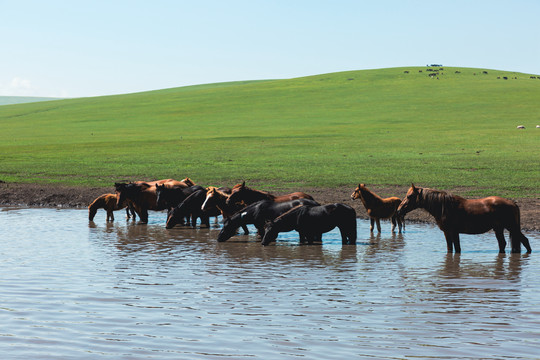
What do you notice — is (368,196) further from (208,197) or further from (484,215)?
(484,215)

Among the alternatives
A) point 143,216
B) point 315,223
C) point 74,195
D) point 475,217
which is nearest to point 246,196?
point 315,223

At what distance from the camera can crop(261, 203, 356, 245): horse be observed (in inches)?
650

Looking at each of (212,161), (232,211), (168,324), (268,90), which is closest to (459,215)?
(232,211)

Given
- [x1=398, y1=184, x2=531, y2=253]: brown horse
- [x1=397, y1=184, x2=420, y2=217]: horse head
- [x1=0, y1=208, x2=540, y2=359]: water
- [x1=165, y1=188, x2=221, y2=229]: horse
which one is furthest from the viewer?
[x1=165, y1=188, x2=221, y2=229]: horse

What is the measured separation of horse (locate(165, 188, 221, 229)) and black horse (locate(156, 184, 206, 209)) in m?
0.97

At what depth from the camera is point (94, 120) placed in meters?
90.6

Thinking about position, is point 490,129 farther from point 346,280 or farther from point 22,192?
point 346,280

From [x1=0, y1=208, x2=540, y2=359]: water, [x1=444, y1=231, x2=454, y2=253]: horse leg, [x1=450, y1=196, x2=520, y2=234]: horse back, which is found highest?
[x1=450, y1=196, x2=520, y2=234]: horse back

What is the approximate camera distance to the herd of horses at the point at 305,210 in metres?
14.9

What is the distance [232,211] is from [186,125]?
5961 cm

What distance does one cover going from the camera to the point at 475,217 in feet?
49.0

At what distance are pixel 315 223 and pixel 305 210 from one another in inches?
17.2

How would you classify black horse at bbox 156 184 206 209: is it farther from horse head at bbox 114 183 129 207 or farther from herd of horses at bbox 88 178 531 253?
horse head at bbox 114 183 129 207

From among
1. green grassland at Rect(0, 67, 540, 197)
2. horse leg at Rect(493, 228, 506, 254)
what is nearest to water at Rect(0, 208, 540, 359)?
horse leg at Rect(493, 228, 506, 254)
